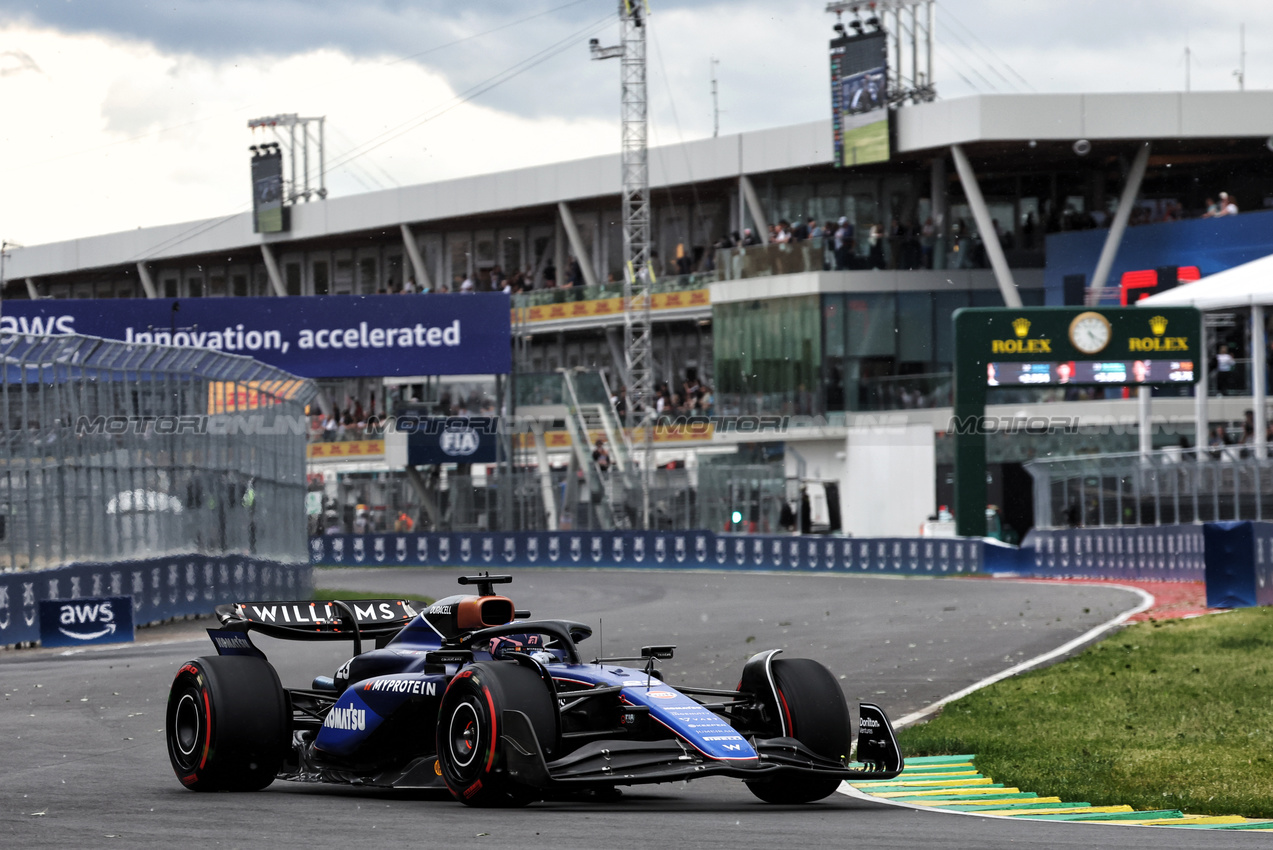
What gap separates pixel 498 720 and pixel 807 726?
1539 mm

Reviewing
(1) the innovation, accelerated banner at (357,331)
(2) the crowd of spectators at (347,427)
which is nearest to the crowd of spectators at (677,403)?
(2) the crowd of spectators at (347,427)

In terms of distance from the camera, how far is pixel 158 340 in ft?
138

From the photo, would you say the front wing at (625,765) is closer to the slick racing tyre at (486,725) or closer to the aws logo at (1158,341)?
the slick racing tyre at (486,725)

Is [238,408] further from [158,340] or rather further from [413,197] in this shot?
[413,197]

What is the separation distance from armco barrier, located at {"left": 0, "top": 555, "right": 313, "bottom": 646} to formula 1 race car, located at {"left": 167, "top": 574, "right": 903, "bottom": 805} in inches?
415

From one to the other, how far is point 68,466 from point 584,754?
45.2 feet

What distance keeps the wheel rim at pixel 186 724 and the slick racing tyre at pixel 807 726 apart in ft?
9.35

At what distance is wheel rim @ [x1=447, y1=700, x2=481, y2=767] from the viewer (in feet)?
25.7

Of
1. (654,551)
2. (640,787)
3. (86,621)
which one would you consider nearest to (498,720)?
(640,787)

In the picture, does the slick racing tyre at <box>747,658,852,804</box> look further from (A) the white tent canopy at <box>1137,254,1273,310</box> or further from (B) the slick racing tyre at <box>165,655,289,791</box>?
(A) the white tent canopy at <box>1137,254,1273,310</box>

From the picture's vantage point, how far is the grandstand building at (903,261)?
45.9m

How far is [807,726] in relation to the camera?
27.2ft

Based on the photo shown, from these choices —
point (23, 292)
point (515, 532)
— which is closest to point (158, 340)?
point (515, 532)

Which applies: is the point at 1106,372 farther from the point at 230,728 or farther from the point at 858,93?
the point at 230,728
